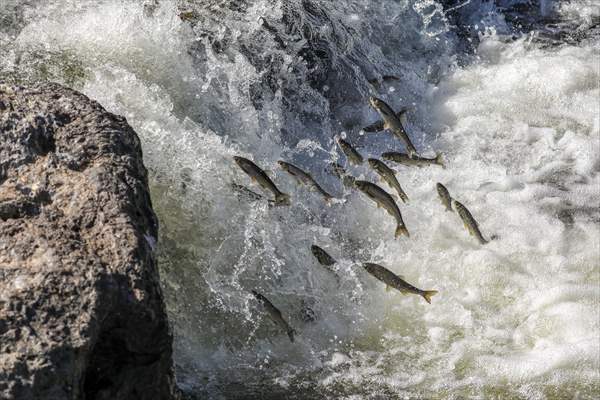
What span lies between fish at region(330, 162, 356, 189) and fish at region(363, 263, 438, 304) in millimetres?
1092

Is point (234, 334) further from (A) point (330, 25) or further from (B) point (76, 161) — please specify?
(A) point (330, 25)

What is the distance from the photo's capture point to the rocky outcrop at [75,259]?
3.28 m

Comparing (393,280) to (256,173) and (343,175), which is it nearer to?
(256,173)

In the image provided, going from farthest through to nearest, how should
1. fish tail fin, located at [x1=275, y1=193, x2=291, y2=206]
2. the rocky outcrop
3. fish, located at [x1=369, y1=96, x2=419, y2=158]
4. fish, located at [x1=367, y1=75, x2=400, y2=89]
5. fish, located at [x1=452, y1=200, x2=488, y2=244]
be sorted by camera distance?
fish, located at [x1=367, y1=75, x2=400, y2=89] → fish, located at [x1=369, y1=96, x2=419, y2=158] → fish, located at [x1=452, y1=200, x2=488, y2=244] → fish tail fin, located at [x1=275, y1=193, x2=291, y2=206] → the rocky outcrop

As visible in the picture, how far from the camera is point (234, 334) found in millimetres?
5379

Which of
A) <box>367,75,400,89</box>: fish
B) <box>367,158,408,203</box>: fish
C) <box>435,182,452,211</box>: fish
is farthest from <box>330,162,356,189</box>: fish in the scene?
<box>367,75,400,89</box>: fish

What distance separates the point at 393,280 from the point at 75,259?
264 centimetres

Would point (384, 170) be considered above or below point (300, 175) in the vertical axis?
above

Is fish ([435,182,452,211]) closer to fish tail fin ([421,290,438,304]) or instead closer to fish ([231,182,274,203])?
fish tail fin ([421,290,438,304])

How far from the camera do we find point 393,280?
18.4 feet

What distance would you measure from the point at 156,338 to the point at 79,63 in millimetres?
3546

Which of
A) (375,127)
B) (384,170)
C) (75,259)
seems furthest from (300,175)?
(75,259)

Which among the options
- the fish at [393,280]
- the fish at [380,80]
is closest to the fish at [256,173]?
the fish at [393,280]

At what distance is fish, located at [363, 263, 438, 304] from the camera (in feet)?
18.3
